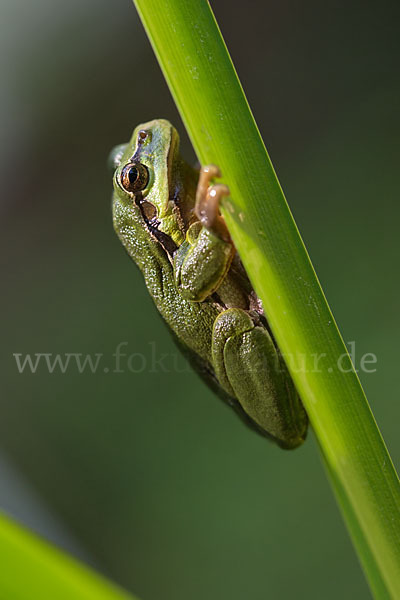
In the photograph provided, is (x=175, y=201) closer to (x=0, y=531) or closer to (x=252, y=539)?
(x=0, y=531)

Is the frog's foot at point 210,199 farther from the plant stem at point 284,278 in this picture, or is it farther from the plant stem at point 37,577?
the plant stem at point 37,577

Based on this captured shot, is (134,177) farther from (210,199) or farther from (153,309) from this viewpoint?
(153,309)

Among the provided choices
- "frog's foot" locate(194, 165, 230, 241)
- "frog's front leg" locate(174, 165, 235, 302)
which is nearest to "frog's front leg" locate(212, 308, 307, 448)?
"frog's front leg" locate(174, 165, 235, 302)

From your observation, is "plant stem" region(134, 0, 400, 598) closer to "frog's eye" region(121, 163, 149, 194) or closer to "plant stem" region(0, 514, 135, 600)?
"plant stem" region(0, 514, 135, 600)

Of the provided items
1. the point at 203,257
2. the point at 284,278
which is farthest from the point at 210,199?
the point at 203,257

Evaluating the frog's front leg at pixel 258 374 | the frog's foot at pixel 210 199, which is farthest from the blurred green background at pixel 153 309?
the frog's foot at pixel 210 199
